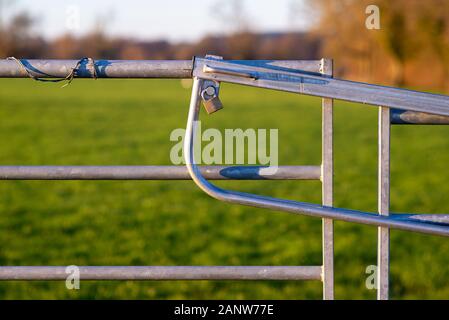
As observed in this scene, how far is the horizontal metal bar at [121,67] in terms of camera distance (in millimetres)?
2137

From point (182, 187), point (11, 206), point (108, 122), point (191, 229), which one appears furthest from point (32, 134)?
point (191, 229)

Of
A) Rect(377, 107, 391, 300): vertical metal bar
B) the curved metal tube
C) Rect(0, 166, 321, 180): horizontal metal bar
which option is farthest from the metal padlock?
Rect(377, 107, 391, 300): vertical metal bar

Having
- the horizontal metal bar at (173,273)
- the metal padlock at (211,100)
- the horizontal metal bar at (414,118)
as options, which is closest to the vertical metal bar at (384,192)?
the horizontal metal bar at (414,118)

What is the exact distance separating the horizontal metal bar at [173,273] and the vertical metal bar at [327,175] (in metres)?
0.04

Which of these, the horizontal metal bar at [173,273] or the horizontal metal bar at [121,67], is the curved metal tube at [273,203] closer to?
the horizontal metal bar at [121,67]

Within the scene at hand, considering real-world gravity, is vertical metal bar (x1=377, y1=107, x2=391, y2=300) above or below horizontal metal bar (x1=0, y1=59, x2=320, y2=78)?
below

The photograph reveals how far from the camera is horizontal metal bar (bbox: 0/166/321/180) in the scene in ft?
7.34

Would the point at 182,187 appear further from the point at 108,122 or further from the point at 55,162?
the point at 108,122

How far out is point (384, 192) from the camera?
214cm

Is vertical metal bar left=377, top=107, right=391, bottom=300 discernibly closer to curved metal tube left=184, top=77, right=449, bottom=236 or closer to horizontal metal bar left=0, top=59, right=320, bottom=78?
curved metal tube left=184, top=77, right=449, bottom=236

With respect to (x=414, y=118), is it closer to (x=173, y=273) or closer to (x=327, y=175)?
(x=327, y=175)

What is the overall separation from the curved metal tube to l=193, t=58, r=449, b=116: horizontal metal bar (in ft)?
0.31

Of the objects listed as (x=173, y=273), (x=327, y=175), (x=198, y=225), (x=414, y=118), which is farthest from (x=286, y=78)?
(x=198, y=225)

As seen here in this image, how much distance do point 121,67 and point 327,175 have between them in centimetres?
65
